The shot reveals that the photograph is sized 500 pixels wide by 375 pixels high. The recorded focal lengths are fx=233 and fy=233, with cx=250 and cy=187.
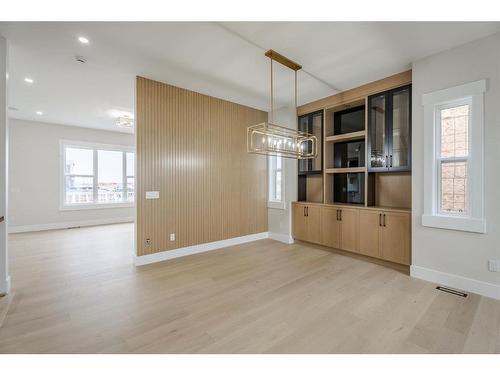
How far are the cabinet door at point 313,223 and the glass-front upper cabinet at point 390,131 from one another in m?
1.30

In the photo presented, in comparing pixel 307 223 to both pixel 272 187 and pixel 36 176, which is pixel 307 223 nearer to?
pixel 272 187

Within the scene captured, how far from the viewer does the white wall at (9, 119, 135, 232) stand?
19.9 feet

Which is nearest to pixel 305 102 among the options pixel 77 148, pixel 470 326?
pixel 470 326

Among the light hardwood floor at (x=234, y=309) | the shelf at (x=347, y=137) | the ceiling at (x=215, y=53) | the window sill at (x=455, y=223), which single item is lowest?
the light hardwood floor at (x=234, y=309)

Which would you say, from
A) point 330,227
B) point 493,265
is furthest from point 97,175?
point 493,265

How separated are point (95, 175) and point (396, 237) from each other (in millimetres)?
8071

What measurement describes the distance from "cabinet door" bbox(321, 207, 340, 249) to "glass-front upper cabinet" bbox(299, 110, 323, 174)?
88 centimetres

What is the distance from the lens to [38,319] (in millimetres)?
2244

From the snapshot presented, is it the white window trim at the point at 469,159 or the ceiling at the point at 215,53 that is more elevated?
the ceiling at the point at 215,53

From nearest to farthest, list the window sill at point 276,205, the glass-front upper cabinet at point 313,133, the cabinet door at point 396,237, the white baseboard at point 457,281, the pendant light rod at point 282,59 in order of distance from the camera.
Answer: the white baseboard at point 457,281 → the pendant light rod at point 282,59 → the cabinet door at point 396,237 → the glass-front upper cabinet at point 313,133 → the window sill at point 276,205

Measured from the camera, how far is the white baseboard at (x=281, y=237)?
16.9 ft

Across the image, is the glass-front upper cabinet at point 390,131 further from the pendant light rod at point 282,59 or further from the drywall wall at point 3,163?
the drywall wall at point 3,163

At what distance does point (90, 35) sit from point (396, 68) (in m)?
4.08

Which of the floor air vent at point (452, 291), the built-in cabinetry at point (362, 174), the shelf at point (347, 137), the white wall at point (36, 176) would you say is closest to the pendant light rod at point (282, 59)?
the built-in cabinetry at point (362, 174)
